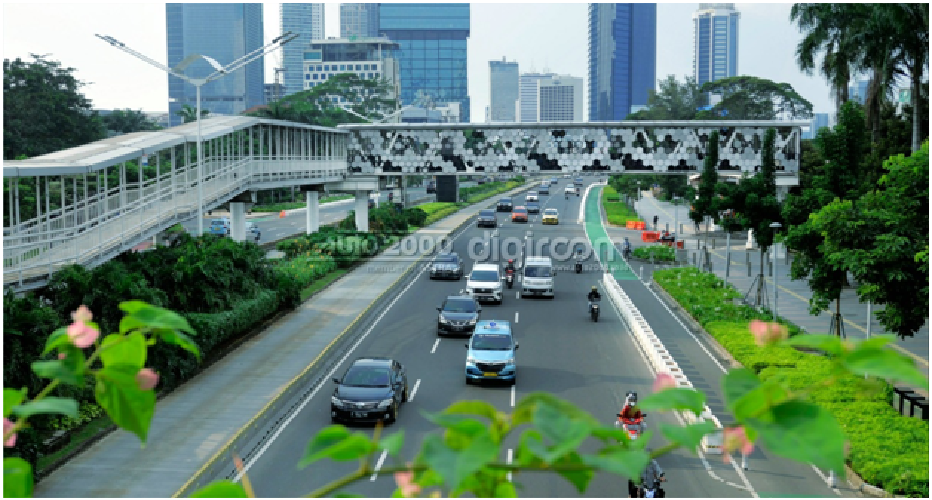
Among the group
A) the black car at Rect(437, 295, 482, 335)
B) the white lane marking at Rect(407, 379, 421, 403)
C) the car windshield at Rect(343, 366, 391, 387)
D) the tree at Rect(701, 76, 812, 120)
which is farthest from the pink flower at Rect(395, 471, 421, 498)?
the tree at Rect(701, 76, 812, 120)

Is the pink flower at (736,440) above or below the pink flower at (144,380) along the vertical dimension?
below

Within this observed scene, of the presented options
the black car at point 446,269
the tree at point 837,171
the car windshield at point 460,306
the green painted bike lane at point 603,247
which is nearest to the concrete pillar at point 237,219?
the black car at point 446,269

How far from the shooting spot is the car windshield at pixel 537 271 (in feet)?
132

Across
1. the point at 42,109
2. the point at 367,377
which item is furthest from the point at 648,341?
the point at 42,109

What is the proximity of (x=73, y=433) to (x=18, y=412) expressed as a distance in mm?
17404

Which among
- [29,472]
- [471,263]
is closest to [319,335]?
[471,263]

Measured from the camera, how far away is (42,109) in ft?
220

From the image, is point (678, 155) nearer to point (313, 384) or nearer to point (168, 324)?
point (313, 384)

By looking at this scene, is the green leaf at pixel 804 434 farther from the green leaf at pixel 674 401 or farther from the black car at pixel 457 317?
the black car at pixel 457 317

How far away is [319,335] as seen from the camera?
29.9 m

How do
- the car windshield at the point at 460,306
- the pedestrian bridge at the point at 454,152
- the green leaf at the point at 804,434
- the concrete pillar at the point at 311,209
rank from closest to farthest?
the green leaf at the point at 804,434
the car windshield at the point at 460,306
the pedestrian bridge at the point at 454,152
the concrete pillar at the point at 311,209

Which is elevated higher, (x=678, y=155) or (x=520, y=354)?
(x=678, y=155)

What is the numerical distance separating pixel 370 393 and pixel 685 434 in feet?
61.5

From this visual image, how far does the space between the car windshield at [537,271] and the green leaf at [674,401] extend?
123ft
